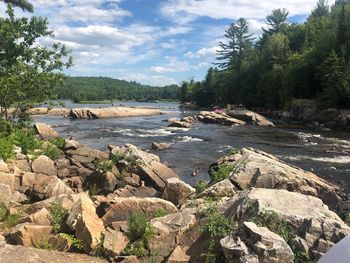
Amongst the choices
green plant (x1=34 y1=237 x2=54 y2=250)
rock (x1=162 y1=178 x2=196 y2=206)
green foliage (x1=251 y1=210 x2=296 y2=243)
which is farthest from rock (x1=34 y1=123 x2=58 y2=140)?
green foliage (x1=251 y1=210 x2=296 y2=243)

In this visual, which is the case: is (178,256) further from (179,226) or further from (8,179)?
(8,179)

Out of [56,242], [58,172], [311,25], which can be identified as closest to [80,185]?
[58,172]

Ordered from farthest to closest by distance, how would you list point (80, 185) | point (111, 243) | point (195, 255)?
point (80, 185) < point (111, 243) < point (195, 255)

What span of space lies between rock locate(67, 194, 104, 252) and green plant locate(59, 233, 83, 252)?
9cm

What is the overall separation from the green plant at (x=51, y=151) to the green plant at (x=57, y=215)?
9.75 m

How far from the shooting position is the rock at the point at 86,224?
834 cm

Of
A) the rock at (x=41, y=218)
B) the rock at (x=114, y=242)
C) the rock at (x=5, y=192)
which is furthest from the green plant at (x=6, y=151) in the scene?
the rock at (x=114, y=242)

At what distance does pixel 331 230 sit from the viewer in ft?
23.0

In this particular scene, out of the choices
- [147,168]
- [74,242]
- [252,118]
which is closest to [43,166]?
[147,168]

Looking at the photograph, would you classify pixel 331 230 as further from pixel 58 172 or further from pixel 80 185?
pixel 58 172

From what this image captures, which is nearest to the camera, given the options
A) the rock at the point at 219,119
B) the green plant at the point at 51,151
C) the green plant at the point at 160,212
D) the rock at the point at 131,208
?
the green plant at the point at 160,212

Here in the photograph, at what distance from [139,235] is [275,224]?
2838 mm

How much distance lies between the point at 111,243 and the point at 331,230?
4.18 meters

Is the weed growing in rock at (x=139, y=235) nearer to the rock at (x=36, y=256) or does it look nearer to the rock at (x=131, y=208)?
the rock at (x=36, y=256)
